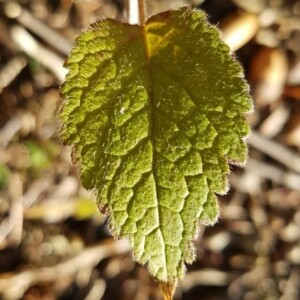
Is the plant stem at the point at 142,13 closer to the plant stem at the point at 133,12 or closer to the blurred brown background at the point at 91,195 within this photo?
the plant stem at the point at 133,12

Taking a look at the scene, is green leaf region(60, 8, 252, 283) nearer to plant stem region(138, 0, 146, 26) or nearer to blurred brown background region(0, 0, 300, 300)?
plant stem region(138, 0, 146, 26)

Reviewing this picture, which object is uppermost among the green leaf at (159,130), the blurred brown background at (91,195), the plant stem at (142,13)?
the plant stem at (142,13)

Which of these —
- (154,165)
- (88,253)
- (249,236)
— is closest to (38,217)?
(88,253)

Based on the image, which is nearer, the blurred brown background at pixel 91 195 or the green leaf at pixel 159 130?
the green leaf at pixel 159 130

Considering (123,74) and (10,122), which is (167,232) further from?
(10,122)

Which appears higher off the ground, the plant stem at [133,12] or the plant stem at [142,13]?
the plant stem at [142,13]

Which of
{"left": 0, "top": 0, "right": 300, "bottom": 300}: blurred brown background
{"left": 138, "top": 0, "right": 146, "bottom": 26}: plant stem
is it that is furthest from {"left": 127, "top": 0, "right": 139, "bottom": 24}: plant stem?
{"left": 0, "top": 0, "right": 300, "bottom": 300}: blurred brown background

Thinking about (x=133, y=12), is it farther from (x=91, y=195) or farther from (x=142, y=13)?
(x=91, y=195)

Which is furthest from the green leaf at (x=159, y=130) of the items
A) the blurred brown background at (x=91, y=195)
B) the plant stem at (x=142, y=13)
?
the blurred brown background at (x=91, y=195)
